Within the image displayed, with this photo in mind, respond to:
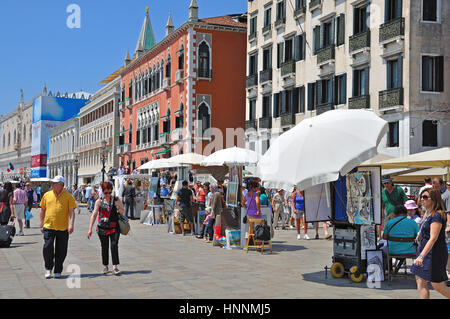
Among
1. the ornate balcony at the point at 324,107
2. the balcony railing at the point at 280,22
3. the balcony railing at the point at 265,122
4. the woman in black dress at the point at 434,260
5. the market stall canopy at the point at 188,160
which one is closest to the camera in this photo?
the woman in black dress at the point at 434,260

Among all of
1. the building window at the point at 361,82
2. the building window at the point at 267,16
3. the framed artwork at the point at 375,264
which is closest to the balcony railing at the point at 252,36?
the building window at the point at 267,16

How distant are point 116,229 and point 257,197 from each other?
4.47 m

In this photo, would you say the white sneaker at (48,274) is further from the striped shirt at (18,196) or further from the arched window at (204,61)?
the arched window at (204,61)

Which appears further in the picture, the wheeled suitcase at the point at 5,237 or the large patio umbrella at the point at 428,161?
the large patio umbrella at the point at 428,161

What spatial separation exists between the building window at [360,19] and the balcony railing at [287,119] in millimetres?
6760

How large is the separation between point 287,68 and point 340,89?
5422 millimetres

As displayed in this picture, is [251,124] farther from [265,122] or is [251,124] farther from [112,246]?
[112,246]

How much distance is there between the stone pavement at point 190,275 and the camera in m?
8.56

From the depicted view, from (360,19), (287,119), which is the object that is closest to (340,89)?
(360,19)

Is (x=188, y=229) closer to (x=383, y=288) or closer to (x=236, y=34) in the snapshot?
(x=383, y=288)

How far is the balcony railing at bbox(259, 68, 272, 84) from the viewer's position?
3531 centimetres

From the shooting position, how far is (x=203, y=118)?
4262 centimetres

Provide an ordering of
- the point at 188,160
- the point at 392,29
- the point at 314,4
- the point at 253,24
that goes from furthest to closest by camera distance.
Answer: the point at 253,24 < the point at 314,4 < the point at 392,29 < the point at 188,160
